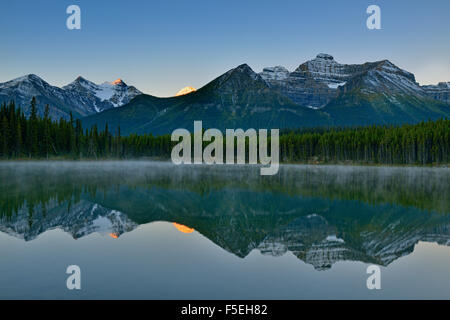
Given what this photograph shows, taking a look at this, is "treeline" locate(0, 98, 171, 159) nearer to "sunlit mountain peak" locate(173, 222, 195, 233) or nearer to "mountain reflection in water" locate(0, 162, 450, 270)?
"mountain reflection in water" locate(0, 162, 450, 270)

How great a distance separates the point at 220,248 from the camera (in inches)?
742

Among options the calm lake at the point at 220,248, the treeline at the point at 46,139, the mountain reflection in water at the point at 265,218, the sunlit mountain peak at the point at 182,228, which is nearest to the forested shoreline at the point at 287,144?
the treeline at the point at 46,139

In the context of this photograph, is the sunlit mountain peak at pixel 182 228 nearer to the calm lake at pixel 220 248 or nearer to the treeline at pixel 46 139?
the calm lake at pixel 220 248

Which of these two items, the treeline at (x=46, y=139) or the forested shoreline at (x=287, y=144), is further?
the forested shoreline at (x=287, y=144)

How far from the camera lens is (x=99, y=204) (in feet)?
104

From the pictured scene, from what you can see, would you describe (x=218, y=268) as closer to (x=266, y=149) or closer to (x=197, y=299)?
(x=197, y=299)

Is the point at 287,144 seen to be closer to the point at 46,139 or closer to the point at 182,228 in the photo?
the point at 46,139

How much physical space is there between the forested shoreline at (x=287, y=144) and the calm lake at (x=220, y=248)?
10975 centimetres

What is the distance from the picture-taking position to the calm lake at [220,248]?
42.2ft

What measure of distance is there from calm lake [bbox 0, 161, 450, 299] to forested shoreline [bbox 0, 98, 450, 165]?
360 feet

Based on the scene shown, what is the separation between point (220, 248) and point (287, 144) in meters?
169

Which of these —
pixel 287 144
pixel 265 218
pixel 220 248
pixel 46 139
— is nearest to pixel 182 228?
pixel 220 248
